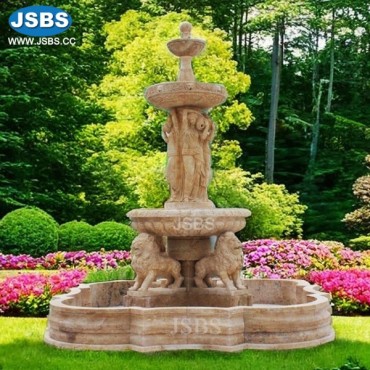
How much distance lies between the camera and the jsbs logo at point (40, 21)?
2484 cm

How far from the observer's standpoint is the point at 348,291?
1207 centimetres

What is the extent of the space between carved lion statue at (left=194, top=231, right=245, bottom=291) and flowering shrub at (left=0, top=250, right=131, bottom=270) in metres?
8.77

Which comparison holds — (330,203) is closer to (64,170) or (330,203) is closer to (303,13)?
(303,13)

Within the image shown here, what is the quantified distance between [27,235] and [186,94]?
12.0 meters

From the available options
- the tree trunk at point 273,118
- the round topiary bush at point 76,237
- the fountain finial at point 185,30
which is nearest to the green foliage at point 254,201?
the round topiary bush at point 76,237

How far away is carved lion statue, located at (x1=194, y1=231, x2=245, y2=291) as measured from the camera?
8.97 metres

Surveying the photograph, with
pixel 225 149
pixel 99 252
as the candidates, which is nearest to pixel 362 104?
pixel 225 149

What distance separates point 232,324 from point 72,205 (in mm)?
19288

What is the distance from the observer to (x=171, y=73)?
23.0m

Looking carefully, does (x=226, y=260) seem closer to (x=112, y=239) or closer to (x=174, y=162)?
(x=174, y=162)

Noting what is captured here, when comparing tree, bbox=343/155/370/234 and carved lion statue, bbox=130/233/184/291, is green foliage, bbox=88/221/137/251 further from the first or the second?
carved lion statue, bbox=130/233/184/291

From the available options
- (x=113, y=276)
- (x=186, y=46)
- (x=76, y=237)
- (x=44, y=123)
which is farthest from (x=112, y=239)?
(x=186, y=46)

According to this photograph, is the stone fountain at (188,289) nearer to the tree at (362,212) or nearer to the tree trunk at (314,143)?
the tree at (362,212)

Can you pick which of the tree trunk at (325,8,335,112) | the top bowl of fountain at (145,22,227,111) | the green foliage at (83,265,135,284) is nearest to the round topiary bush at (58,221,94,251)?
the green foliage at (83,265,135,284)
